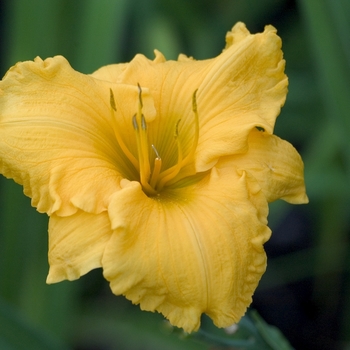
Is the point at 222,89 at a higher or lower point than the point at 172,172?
higher

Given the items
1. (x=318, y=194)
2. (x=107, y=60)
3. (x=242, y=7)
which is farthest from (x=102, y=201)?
(x=242, y=7)

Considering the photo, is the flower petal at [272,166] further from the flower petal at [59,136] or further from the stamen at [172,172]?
the flower petal at [59,136]

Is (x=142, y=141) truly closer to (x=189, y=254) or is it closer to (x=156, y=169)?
(x=156, y=169)

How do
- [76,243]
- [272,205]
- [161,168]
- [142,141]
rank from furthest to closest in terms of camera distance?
[272,205], [161,168], [142,141], [76,243]

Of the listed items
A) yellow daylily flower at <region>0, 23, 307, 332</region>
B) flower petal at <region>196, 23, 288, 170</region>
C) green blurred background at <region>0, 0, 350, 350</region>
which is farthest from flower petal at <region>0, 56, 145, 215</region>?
green blurred background at <region>0, 0, 350, 350</region>

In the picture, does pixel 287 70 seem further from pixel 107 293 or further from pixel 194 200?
pixel 194 200

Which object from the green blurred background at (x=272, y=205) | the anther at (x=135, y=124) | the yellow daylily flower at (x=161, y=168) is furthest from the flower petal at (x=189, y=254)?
the green blurred background at (x=272, y=205)

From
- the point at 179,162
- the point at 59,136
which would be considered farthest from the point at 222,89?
the point at 59,136
